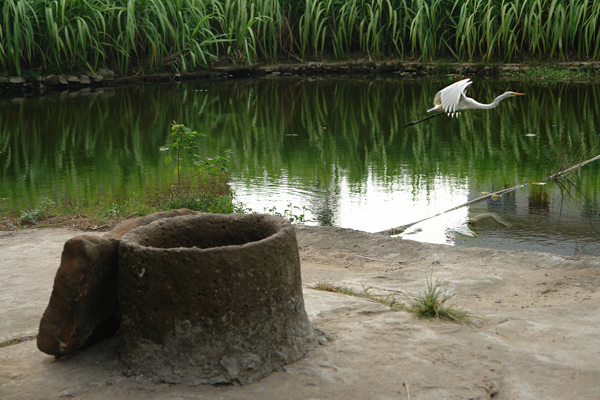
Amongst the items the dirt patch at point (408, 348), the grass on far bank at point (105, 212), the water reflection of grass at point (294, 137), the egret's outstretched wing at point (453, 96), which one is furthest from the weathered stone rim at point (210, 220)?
the egret's outstretched wing at point (453, 96)

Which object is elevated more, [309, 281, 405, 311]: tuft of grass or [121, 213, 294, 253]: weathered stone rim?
[121, 213, 294, 253]: weathered stone rim

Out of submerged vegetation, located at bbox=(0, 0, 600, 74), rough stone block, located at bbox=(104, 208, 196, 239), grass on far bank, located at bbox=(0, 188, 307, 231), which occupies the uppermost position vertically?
submerged vegetation, located at bbox=(0, 0, 600, 74)

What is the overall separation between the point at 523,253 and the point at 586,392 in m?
1.94

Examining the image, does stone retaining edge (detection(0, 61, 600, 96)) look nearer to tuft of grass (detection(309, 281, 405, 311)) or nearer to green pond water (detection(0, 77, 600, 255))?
green pond water (detection(0, 77, 600, 255))

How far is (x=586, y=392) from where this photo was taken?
7.31 feet

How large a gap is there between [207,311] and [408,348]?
757 millimetres

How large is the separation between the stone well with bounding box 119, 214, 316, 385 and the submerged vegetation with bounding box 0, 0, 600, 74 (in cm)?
1158

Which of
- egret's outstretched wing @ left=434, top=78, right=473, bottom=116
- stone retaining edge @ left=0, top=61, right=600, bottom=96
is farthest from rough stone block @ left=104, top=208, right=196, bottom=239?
stone retaining edge @ left=0, top=61, right=600, bottom=96

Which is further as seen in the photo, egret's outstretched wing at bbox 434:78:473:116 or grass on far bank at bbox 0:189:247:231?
egret's outstretched wing at bbox 434:78:473:116

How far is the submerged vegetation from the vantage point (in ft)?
44.1

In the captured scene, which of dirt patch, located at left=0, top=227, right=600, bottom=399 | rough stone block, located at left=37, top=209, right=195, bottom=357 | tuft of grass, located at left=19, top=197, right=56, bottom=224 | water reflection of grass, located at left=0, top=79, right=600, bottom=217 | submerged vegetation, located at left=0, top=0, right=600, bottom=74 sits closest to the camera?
dirt patch, located at left=0, top=227, right=600, bottom=399

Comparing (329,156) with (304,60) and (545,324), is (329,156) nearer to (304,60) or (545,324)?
(545,324)

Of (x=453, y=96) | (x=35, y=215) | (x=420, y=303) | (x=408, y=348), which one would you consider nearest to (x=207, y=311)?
(x=408, y=348)

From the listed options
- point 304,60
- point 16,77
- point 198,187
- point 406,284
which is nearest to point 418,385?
point 406,284
